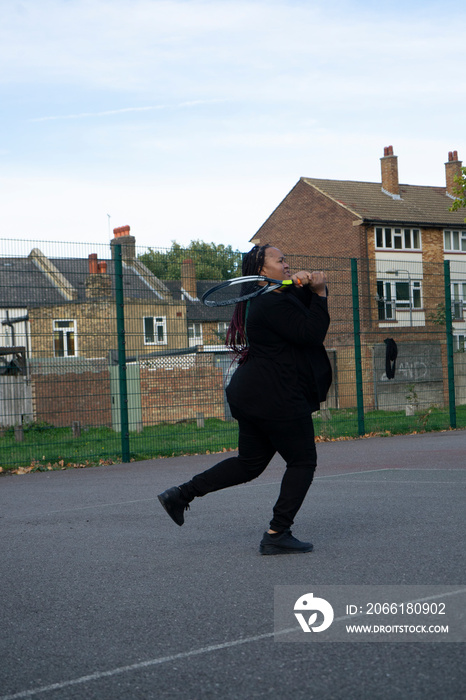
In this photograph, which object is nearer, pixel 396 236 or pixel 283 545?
pixel 283 545

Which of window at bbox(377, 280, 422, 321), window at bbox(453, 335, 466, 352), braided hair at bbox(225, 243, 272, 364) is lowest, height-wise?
window at bbox(453, 335, 466, 352)

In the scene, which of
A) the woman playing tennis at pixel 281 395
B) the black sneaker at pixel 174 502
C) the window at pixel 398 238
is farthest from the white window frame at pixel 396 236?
the black sneaker at pixel 174 502

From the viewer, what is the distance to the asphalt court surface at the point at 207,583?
3.04 meters

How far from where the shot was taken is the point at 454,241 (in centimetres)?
4819

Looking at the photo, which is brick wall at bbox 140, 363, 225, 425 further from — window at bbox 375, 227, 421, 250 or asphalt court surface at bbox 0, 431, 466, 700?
window at bbox 375, 227, 421, 250

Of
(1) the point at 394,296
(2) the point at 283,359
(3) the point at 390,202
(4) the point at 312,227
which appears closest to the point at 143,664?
(2) the point at 283,359

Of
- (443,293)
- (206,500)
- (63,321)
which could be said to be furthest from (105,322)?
(443,293)

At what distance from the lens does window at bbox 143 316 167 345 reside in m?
12.2

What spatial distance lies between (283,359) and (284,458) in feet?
1.91

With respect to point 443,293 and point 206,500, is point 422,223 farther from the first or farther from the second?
point 206,500

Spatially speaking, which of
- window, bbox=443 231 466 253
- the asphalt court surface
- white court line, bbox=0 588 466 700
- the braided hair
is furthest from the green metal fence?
window, bbox=443 231 466 253

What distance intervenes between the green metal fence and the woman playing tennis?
4143mm

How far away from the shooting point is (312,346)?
5.16 m

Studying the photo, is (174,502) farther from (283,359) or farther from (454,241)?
(454,241)
